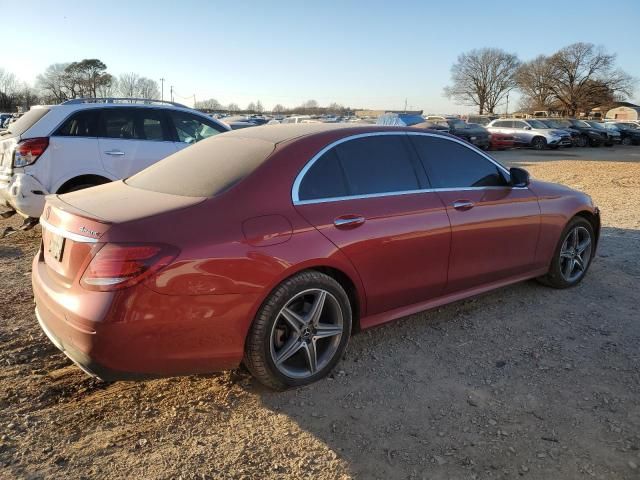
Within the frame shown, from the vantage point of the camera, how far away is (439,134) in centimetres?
421

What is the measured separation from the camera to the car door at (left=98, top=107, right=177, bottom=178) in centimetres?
674

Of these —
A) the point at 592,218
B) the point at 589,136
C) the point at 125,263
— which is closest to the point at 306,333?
the point at 125,263

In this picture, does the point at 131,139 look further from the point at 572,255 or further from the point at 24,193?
the point at 572,255

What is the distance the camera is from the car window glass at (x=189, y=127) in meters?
7.45

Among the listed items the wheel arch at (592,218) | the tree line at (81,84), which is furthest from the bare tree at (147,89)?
the wheel arch at (592,218)

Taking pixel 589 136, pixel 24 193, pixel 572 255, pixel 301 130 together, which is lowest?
pixel 589 136

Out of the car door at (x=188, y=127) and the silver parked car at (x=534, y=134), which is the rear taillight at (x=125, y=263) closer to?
the car door at (x=188, y=127)

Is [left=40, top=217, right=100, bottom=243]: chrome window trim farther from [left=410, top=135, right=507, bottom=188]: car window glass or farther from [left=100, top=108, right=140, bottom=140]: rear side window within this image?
[left=100, top=108, right=140, bottom=140]: rear side window

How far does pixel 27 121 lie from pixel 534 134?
26330 mm

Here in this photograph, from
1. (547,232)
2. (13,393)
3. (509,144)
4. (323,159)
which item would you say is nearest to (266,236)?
(323,159)

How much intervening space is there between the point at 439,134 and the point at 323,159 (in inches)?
48.4

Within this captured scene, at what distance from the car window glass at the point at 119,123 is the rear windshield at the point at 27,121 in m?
0.68

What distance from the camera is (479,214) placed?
4.14 metres

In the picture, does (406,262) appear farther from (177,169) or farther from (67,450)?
(67,450)
